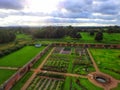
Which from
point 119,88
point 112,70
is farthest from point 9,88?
point 112,70

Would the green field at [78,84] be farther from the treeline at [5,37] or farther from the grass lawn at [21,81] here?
the treeline at [5,37]

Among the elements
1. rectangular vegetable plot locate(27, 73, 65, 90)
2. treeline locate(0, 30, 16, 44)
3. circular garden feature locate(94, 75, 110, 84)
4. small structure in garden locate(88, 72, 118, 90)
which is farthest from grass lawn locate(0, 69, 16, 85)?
treeline locate(0, 30, 16, 44)

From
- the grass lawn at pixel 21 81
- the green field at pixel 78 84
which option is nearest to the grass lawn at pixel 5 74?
the grass lawn at pixel 21 81

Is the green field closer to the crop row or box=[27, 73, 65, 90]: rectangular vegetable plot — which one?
box=[27, 73, 65, 90]: rectangular vegetable plot

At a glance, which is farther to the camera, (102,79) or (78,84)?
(102,79)

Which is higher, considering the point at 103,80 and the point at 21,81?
the point at 21,81

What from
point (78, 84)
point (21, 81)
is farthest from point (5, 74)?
point (78, 84)

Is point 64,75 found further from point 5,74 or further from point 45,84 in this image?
point 5,74

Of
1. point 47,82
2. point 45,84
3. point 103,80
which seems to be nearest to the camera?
point 45,84

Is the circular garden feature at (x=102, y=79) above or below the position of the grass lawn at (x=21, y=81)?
below

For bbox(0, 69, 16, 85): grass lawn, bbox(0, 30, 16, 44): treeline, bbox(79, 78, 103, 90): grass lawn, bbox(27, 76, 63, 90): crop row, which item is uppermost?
bbox(0, 30, 16, 44): treeline

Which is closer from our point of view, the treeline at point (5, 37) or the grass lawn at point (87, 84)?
the grass lawn at point (87, 84)
